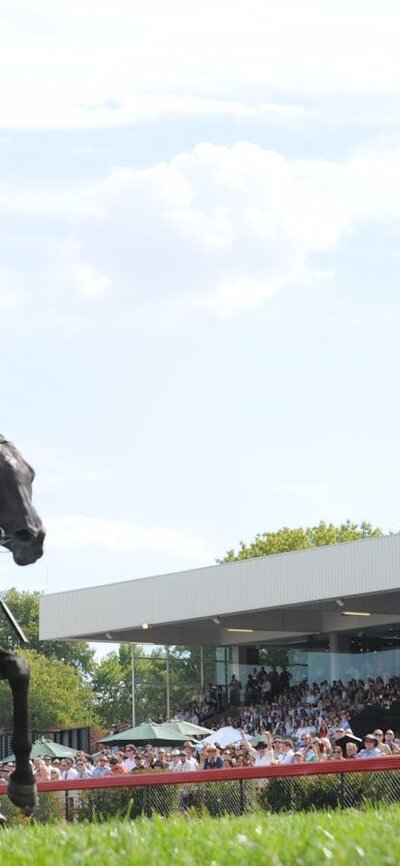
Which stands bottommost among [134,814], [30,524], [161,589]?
[134,814]

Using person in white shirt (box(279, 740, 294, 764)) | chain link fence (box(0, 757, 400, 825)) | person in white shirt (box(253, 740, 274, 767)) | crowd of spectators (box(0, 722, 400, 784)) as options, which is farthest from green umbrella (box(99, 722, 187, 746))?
chain link fence (box(0, 757, 400, 825))

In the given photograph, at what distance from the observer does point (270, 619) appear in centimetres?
4634

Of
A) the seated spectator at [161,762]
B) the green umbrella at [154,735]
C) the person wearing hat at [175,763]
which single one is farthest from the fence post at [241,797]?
the green umbrella at [154,735]

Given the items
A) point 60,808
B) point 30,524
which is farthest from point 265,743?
point 30,524

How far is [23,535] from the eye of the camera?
8.11 m

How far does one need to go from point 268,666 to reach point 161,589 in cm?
579

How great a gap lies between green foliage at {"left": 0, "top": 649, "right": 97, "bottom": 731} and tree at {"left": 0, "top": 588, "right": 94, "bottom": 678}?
3.13m

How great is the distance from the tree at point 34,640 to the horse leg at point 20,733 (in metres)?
92.3

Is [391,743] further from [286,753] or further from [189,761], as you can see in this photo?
[189,761]

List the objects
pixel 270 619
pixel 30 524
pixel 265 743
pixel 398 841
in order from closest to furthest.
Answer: pixel 398 841
pixel 30 524
pixel 265 743
pixel 270 619

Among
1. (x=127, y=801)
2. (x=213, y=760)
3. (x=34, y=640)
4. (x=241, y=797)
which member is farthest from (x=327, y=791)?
(x=34, y=640)

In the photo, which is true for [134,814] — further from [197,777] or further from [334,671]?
[334,671]

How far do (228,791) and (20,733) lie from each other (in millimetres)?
5453

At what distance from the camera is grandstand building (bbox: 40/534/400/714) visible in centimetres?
3850
